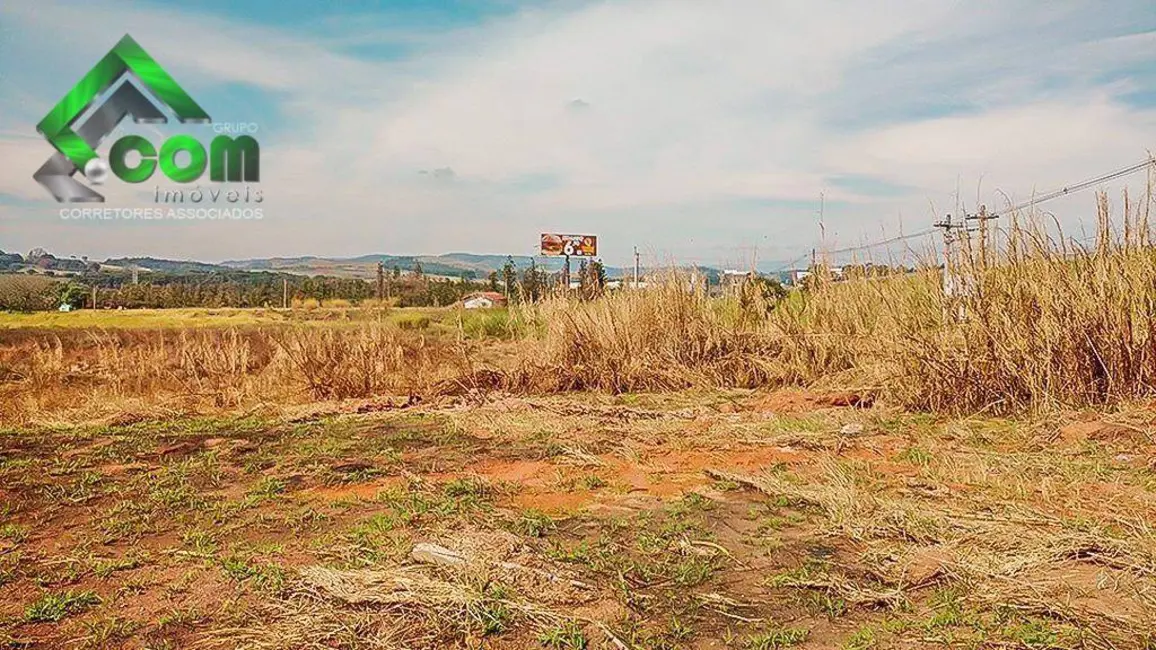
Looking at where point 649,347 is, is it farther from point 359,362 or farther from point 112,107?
point 112,107

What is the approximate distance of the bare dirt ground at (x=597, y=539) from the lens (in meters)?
2.78

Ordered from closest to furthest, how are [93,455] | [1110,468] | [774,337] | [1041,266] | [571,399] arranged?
[1110,468]
[93,455]
[1041,266]
[571,399]
[774,337]

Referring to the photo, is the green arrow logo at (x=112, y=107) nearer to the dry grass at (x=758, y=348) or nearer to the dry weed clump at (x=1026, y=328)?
the dry grass at (x=758, y=348)

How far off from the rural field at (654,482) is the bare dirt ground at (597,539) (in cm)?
2

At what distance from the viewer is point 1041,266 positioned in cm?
688

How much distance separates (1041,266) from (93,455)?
8.07 m

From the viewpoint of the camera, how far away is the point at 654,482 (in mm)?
5047

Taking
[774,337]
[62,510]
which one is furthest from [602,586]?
[774,337]

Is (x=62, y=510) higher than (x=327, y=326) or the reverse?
the reverse

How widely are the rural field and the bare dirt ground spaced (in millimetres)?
20

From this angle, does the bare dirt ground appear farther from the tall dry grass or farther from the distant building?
the distant building

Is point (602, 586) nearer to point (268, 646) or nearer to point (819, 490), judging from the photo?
point (268, 646)

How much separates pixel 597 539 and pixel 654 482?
129cm

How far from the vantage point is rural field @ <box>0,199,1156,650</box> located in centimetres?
288
